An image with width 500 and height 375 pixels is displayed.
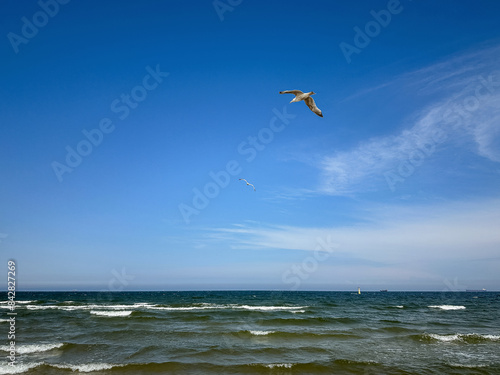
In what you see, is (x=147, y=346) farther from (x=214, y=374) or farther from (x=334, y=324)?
(x=334, y=324)

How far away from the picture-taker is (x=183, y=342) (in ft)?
47.8

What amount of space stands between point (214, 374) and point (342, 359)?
4821mm

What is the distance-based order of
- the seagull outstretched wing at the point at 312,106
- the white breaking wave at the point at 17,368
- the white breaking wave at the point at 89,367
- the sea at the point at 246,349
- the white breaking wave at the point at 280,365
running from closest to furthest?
1. the seagull outstretched wing at the point at 312,106
2. the white breaking wave at the point at 17,368
3. the white breaking wave at the point at 89,367
4. the sea at the point at 246,349
5. the white breaking wave at the point at 280,365

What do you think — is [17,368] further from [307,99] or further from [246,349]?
[307,99]

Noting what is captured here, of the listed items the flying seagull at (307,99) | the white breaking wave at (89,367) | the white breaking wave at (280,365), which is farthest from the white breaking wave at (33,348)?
the flying seagull at (307,99)

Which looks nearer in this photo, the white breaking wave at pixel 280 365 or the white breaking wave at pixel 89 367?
the white breaking wave at pixel 89 367

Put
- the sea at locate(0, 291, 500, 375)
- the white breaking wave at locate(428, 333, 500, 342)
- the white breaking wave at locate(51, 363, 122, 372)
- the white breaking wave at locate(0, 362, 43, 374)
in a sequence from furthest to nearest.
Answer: the white breaking wave at locate(428, 333, 500, 342)
the sea at locate(0, 291, 500, 375)
the white breaking wave at locate(51, 363, 122, 372)
the white breaking wave at locate(0, 362, 43, 374)

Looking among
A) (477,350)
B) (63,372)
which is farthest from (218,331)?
(477,350)

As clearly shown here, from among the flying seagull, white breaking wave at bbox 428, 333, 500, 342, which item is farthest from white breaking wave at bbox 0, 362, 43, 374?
white breaking wave at bbox 428, 333, 500, 342

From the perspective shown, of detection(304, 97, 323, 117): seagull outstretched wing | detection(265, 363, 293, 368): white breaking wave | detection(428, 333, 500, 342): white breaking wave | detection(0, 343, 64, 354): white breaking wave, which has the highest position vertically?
detection(304, 97, 323, 117): seagull outstretched wing

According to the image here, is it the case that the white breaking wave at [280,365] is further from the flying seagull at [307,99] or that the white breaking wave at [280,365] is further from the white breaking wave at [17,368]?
the flying seagull at [307,99]

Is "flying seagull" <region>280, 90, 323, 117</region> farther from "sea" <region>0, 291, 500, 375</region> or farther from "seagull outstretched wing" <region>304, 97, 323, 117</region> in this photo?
"sea" <region>0, 291, 500, 375</region>

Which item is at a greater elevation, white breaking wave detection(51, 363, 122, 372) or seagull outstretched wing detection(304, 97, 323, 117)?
seagull outstretched wing detection(304, 97, 323, 117)

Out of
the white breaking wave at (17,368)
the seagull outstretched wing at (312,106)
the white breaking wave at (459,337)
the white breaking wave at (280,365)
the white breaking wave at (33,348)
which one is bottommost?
the white breaking wave at (459,337)
